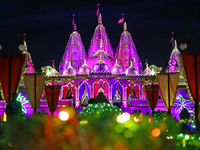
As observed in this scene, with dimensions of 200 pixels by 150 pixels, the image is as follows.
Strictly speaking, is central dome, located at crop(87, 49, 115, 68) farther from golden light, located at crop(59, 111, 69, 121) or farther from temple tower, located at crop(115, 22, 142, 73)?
golden light, located at crop(59, 111, 69, 121)

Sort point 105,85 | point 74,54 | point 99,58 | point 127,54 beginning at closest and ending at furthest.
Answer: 1. point 105,85
2. point 99,58
3. point 74,54
4. point 127,54

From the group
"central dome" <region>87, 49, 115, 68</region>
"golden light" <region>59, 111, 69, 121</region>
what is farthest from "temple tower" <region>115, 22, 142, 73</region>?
"golden light" <region>59, 111, 69, 121</region>

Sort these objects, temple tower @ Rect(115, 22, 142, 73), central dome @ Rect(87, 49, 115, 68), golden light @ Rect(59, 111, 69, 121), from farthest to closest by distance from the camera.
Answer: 1. temple tower @ Rect(115, 22, 142, 73)
2. central dome @ Rect(87, 49, 115, 68)
3. golden light @ Rect(59, 111, 69, 121)

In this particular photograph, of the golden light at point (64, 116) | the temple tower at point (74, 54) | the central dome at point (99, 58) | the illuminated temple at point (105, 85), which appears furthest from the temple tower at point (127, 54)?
the golden light at point (64, 116)

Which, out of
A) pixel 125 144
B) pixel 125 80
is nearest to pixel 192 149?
pixel 125 144

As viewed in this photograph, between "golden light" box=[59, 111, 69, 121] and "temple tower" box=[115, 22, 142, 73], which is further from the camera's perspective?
"temple tower" box=[115, 22, 142, 73]

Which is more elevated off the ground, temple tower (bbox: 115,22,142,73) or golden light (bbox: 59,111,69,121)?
temple tower (bbox: 115,22,142,73)

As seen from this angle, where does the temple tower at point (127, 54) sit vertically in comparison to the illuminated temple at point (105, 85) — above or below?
above

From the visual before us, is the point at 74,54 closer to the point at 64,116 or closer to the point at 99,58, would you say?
the point at 99,58

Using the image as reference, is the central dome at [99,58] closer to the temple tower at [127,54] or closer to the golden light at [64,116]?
the temple tower at [127,54]

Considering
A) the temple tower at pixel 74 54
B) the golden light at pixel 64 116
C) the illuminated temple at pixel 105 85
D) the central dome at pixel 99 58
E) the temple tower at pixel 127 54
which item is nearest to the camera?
the golden light at pixel 64 116

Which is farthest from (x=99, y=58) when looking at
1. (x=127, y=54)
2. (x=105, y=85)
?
(x=105, y=85)

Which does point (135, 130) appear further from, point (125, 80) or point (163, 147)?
point (125, 80)

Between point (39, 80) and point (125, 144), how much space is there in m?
13.0
